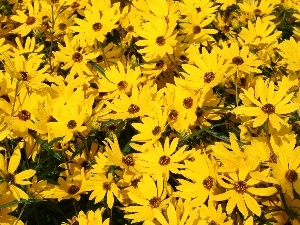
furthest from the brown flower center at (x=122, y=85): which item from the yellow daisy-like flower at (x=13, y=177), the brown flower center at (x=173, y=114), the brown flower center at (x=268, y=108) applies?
the brown flower center at (x=268, y=108)

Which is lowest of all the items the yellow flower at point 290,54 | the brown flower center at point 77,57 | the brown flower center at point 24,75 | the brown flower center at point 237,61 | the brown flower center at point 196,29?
the brown flower center at point 24,75

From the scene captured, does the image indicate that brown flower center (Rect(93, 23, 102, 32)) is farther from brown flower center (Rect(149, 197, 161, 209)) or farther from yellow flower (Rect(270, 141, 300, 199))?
yellow flower (Rect(270, 141, 300, 199))

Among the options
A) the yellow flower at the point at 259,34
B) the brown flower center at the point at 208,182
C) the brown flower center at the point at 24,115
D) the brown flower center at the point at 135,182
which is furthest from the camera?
the yellow flower at the point at 259,34

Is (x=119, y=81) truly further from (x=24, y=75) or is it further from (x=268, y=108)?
(x=268, y=108)

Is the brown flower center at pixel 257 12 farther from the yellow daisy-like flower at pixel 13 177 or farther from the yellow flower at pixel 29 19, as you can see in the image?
the yellow daisy-like flower at pixel 13 177

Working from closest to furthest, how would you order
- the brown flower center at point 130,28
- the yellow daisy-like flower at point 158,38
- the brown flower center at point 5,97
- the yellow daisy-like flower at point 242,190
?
the yellow daisy-like flower at point 242,190 < the brown flower center at point 5,97 < the yellow daisy-like flower at point 158,38 < the brown flower center at point 130,28

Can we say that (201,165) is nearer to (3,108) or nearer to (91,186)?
(91,186)

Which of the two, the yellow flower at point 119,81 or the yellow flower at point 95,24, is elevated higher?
the yellow flower at point 95,24
